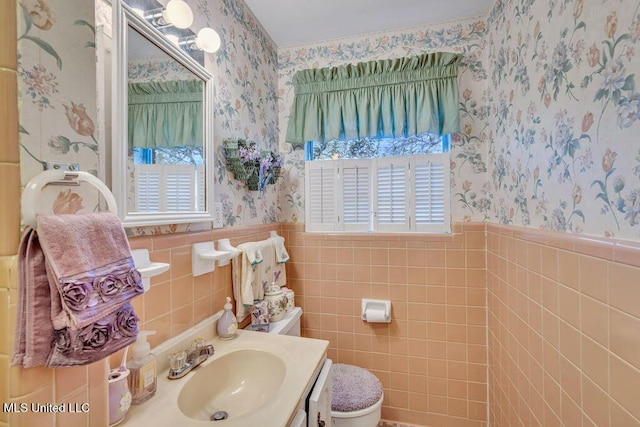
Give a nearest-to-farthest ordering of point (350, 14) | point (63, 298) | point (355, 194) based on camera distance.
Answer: point (63, 298) → point (350, 14) → point (355, 194)

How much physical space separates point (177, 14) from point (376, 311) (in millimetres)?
1893

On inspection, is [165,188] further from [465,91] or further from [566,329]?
[465,91]

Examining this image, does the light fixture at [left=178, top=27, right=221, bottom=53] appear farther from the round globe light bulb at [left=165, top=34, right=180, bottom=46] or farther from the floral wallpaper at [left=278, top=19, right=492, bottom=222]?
the floral wallpaper at [left=278, top=19, right=492, bottom=222]

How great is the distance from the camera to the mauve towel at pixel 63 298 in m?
0.48

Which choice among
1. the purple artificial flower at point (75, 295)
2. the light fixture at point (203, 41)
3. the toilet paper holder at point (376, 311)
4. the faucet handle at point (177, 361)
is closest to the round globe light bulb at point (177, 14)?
the light fixture at point (203, 41)

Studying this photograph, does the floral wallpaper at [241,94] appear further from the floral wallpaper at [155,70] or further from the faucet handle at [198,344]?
the faucet handle at [198,344]

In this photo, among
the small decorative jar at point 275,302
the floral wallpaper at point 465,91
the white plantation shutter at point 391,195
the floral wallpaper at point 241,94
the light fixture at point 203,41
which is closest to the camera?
the light fixture at point 203,41

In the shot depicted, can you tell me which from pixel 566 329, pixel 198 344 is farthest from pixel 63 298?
pixel 566 329

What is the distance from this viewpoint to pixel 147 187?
98 centimetres

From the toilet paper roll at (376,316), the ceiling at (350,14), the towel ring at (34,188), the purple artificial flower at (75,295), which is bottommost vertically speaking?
the toilet paper roll at (376,316)

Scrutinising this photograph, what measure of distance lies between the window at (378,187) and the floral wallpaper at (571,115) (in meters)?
0.41

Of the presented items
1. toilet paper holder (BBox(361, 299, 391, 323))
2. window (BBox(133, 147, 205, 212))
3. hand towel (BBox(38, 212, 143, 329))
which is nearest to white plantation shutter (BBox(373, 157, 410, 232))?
toilet paper holder (BBox(361, 299, 391, 323))

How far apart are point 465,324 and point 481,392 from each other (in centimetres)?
44

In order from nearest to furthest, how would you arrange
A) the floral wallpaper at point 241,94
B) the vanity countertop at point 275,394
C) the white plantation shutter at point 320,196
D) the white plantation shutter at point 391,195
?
the vanity countertop at point 275,394
the floral wallpaper at point 241,94
the white plantation shutter at point 391,195
the white plantation shutter at point 320,196
